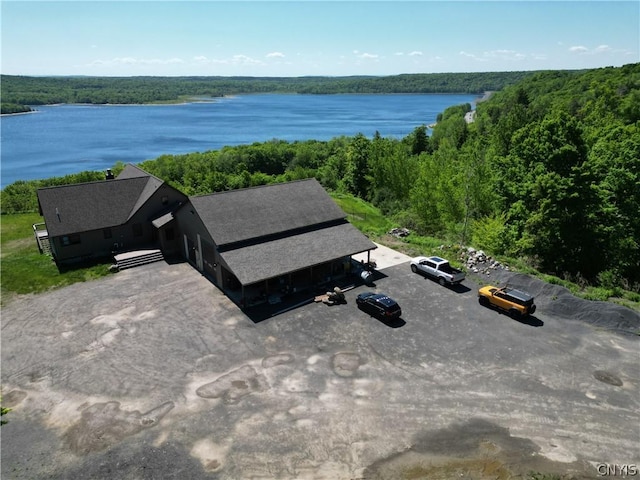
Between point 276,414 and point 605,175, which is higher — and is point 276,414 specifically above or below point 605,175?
below

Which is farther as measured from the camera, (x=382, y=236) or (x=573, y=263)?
(x=382, y=236)

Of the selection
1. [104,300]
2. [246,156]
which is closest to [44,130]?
[246,156]

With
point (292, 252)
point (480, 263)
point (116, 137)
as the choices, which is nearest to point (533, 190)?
point (480, 263)

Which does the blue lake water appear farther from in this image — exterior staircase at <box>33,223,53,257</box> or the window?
the window

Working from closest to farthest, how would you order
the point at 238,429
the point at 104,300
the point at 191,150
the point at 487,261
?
1. the point at 238,429
2. the point at 104,300
3. the point at 487,261
4. the point at 191,150

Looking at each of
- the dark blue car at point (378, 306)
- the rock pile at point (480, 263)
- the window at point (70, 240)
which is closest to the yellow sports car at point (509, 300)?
the rock pile at point (480, 263)

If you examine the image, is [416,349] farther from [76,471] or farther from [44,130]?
[44,130]

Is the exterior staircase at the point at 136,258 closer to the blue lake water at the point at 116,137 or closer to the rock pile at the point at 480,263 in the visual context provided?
the rock pile at the point at 480,263

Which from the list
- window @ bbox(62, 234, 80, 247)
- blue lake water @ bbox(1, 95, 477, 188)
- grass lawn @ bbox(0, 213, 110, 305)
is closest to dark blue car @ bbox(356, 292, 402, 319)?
grass lawn @ bbox(0, 213, 110, 305)
